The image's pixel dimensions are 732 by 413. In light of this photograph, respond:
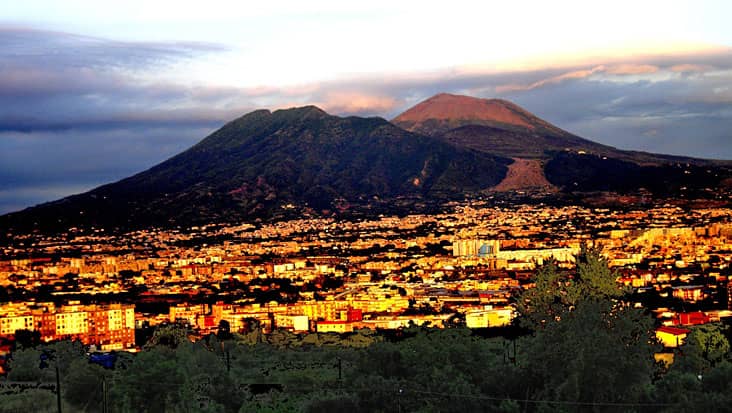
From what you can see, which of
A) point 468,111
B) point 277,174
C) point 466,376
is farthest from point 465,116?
point 466,376

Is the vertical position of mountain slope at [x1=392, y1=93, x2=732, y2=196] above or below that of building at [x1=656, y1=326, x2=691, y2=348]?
above

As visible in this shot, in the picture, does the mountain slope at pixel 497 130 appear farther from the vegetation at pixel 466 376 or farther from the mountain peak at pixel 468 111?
the vegetation at pixel 466 376

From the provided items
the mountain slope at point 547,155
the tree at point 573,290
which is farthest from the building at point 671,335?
the mountain slope at point 547,155

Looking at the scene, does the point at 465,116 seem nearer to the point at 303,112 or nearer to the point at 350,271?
the point at 303,112

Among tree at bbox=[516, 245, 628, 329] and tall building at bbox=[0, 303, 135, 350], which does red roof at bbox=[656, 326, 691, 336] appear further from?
Answer: tall building at bbox=[0, 303, 135, 350]

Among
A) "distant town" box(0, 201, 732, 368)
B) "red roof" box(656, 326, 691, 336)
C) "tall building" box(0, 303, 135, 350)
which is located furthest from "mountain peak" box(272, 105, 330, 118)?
"red roof" box(656, 326, 691, 336)

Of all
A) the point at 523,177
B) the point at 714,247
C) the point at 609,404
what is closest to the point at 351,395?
the point at 609,404
